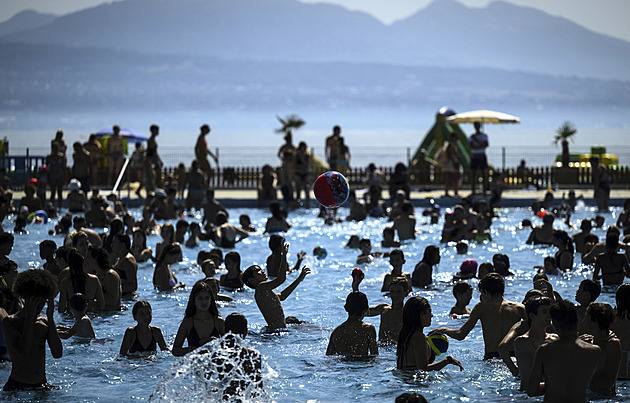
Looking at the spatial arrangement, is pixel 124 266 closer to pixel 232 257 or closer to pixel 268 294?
pixel 232 257

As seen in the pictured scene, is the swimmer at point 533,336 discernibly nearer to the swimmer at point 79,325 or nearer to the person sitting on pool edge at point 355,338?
the person sitting on pool edge at point 355,338

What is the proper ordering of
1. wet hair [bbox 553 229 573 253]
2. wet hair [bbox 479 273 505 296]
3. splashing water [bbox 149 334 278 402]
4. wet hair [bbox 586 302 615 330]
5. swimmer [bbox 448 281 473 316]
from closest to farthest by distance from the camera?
wet hair [bbox 586 302 615 330], splashing water [bbox 149 334 278 402], wet hair [bbox 479 273 505 296], swimmer [bbox 448 281 473 316], wet hair [bbox 553 229 573 253]

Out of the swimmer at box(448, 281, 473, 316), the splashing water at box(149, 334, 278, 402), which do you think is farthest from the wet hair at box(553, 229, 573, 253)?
the splashing water at box(149, 334, 278, 402)

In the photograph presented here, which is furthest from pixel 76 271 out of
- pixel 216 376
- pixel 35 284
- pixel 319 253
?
pixel 319 253

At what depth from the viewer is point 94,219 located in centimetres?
1909

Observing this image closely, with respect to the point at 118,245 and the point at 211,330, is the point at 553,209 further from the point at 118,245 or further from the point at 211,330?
the point at 211,330

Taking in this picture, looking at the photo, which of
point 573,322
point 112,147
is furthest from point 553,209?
point 573,322

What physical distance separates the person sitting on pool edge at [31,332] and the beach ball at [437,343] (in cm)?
328

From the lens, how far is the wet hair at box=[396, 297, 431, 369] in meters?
7.48

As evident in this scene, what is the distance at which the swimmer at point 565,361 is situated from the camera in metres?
6.33

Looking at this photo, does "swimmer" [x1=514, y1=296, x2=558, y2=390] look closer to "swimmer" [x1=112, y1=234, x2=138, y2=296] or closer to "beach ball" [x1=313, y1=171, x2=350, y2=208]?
Result: "beach ball" [x1=313, y1=171, x2=350, y2=208]

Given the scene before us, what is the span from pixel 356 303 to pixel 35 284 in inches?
114

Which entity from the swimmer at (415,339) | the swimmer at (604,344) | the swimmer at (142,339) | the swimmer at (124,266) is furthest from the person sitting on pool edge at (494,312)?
the swimmer at (124,266)

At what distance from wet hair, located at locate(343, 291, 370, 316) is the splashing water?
0.99 m
